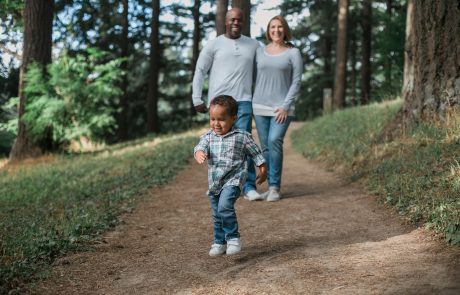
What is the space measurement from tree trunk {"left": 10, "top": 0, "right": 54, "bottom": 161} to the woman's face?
863 centimetres

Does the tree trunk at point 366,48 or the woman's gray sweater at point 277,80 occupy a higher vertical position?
the tree trunk at point 366,48

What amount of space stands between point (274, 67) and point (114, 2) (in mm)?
17969

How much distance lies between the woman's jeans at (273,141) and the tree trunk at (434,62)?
8.84ft

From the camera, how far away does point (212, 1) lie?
27750 millimetres

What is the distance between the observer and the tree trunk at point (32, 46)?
13.4 m

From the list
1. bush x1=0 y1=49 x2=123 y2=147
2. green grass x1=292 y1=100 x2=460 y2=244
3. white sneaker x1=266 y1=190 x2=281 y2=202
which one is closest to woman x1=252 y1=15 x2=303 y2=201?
white sneaker x1=266 y1=190 x2=281 y2=202

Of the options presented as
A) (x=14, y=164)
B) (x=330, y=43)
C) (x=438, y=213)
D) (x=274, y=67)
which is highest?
(x=330, y=43)

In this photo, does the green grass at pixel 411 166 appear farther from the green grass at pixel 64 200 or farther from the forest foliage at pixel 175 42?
the forest foliage at pixel 175 42

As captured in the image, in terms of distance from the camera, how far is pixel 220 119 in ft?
15.2

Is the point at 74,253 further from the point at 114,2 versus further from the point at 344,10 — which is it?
the point at 114,2

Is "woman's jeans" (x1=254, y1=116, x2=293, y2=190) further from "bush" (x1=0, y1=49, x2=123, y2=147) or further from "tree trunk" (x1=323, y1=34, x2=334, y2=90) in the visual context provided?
"tree trunk" (x1=323, y1=34, x2=334, y2=90)

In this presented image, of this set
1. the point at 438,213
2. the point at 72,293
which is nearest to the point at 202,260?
the point at 72,293

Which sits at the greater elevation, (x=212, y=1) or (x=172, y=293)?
(x=212, y=1)

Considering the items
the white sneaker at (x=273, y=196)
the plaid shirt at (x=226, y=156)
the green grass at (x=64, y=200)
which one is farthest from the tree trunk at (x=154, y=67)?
the plaid shirt at (x=226, y=156)
